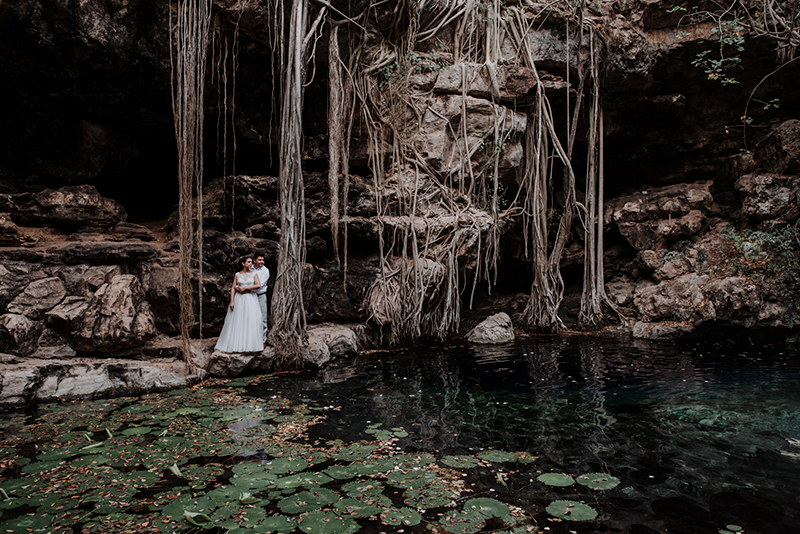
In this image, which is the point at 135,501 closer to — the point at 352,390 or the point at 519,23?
the point at 352,390

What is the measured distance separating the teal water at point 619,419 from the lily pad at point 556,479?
1.6 inches

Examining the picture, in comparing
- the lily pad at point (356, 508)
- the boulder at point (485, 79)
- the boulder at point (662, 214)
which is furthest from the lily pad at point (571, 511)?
the boulder at point (662, 214)

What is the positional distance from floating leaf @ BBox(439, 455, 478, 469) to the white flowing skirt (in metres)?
A: 2.96

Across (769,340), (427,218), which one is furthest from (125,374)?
(769,340)

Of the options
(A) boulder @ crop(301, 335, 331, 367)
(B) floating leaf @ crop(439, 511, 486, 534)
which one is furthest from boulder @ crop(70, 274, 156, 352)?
(B) floating leaf @ crop(439, 511, 486, 534)

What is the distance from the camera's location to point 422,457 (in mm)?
2527

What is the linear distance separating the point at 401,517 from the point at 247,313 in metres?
3.68

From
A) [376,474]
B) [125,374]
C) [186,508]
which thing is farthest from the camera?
[125,374]

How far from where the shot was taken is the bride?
490 cm

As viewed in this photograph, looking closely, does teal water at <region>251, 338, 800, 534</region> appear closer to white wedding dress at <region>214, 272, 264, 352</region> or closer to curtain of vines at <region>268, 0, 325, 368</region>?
curtain of vines at <region>268, 0, 325, 368</region>

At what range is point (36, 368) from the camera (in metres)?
3.87

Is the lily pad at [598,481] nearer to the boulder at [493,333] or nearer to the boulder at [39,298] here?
the boulder at [493,333]

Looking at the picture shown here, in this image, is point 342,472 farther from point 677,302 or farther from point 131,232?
point 677,302

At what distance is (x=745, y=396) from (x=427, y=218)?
4.30 metres
